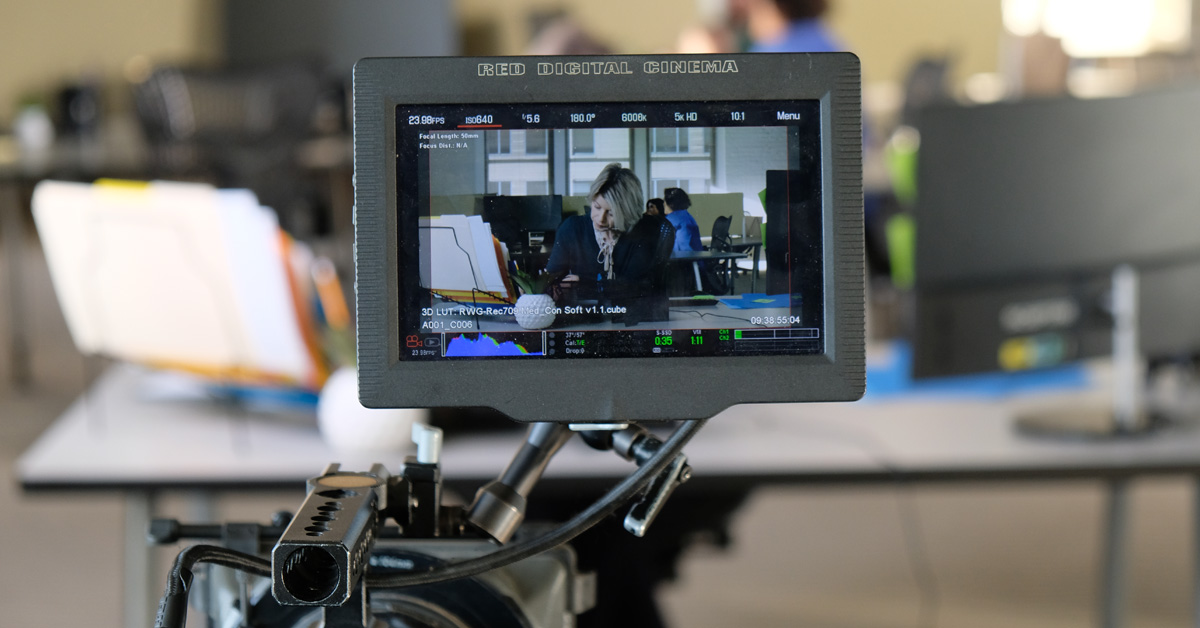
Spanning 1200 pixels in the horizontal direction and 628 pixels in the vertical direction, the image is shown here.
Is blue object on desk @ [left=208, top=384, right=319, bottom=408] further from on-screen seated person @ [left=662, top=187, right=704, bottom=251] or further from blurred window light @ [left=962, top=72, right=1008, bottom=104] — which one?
blurred window light @ [left=962, top=72, right=1008, bottom=104]

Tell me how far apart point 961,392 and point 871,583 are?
881 millimetres

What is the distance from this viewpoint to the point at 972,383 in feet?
6.04

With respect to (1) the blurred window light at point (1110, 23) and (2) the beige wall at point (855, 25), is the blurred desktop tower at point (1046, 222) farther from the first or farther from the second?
(2) the beige wall at point (855, 25)

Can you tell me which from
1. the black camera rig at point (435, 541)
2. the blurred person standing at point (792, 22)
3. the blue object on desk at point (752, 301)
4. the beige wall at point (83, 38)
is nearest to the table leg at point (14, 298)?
the beige wall at point (83, 38)

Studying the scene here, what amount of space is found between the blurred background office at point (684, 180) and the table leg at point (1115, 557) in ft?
1.02

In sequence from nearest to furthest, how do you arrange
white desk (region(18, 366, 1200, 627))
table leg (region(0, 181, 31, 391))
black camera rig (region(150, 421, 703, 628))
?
black camera rig (region(150, 421, 703, 628)) → white desk (region(18, 366, 1200, 627)) → table leg (region(0, 181, 31, 391))

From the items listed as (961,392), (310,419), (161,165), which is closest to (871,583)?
(961,392)

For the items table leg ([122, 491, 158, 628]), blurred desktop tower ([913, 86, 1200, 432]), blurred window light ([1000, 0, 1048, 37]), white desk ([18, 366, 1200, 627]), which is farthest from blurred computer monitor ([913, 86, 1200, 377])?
blurred window light ([1000, 0, 1048, 37])

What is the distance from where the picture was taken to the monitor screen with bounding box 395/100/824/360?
687 mm

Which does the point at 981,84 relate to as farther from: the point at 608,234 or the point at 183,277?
the point at 608,234

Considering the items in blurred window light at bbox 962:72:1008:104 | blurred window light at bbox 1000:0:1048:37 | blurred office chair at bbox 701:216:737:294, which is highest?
blurred window light at bbox 1000:0:1048:37

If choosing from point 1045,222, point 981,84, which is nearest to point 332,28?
point 981,84

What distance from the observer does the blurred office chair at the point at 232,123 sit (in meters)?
3.84

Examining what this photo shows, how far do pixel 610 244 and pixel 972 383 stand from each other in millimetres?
1296
